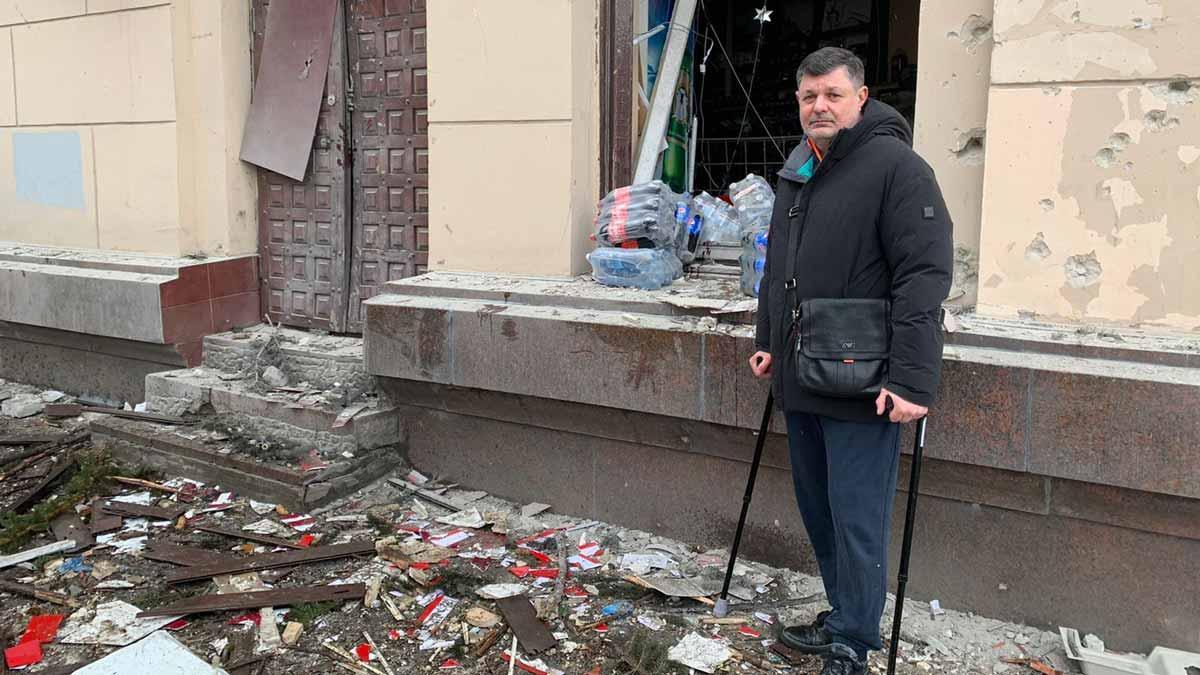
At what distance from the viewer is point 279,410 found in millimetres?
5852

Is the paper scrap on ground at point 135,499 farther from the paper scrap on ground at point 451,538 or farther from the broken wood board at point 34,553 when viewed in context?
the paper scrap on ground at point 451,538

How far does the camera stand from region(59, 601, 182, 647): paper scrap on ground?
392 cm

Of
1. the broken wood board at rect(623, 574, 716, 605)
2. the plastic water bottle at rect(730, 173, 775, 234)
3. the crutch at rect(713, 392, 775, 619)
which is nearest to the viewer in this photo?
the crutch at rect(713, 392, 775, 619)

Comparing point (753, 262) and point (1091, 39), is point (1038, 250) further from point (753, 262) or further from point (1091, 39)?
point (753, 262)

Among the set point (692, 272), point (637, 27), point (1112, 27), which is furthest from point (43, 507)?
point (1112, 27)

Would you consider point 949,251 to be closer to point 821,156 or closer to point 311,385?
point 821,156

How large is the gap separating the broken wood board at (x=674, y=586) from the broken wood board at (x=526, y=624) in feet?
1.77

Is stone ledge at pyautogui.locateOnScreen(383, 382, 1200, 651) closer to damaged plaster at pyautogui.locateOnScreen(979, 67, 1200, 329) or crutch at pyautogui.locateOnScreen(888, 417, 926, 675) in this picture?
crutch at pyautogui.locateOnScreen(888, 417, 926, 675)

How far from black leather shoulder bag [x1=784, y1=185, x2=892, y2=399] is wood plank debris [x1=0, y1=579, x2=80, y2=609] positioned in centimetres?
339

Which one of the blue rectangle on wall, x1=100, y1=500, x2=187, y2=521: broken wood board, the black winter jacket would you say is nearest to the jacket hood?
the black winter jacket

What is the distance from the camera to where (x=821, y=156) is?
11.3ft

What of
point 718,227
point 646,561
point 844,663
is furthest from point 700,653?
point 718,227

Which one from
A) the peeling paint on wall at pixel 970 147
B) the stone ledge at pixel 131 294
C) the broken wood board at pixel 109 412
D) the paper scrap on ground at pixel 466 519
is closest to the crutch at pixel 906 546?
the peeling paint on wall at pixel 970 147

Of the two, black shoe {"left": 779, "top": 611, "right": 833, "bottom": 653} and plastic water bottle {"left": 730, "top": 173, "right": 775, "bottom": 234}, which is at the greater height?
plastic water bottle {"left": 730, "top": 173, "right": 775, "bottom": 234}
